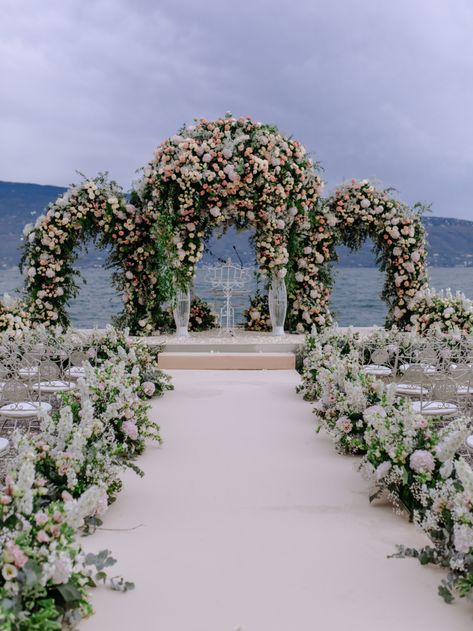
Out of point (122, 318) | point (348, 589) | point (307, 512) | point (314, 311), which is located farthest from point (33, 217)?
point (348, 589)

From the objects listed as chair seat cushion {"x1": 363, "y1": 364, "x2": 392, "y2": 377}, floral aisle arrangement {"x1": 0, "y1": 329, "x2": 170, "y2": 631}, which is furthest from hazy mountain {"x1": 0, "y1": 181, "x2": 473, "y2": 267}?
floral aisle arrangement {"x1": 0, "y1": 329, "x2": 170, "y2": 631}

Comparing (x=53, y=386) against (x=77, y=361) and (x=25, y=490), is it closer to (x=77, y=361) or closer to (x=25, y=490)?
(x=77, y=361)

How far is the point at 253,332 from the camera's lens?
1479 centimetres

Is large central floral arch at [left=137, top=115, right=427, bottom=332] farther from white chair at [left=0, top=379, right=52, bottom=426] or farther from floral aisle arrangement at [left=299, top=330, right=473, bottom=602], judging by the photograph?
white chair at [left=0, top=379, right=52, bottom=426]

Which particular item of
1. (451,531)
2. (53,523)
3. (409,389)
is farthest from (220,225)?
(53,523)

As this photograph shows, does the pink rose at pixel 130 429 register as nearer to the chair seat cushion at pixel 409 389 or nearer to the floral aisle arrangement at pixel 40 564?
the floral aisle arrangement at pixel 40 564

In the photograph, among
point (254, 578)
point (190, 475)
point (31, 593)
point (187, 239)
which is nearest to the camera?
point (31, 593)

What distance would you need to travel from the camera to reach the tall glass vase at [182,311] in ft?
44.7

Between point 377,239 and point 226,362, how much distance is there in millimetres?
5265

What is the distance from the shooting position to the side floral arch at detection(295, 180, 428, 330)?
14656mm

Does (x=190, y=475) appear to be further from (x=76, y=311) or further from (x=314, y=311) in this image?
(x=76, y=311)

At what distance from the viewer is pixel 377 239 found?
15.1m

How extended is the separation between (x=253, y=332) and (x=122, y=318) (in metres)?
2.79

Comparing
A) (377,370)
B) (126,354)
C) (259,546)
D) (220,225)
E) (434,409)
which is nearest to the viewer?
(259,546)
